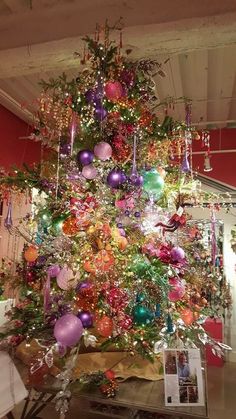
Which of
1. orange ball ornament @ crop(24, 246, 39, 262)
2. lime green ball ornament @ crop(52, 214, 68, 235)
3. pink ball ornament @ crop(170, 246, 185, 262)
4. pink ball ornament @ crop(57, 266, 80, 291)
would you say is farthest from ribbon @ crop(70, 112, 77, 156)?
pink ball ornament @ crop(170, 246, 185, 262)

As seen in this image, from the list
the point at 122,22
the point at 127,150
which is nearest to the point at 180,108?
the point at 122,22

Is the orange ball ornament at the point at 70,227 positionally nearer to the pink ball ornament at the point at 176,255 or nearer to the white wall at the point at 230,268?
the pink ball ornament at the point at 176,255

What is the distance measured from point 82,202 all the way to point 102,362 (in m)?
1.05

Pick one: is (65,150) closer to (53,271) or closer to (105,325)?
(53,271)

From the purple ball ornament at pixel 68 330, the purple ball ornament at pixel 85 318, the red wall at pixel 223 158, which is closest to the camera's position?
the purple ball ornament at pixel 68 330

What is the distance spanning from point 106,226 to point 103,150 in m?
0.46

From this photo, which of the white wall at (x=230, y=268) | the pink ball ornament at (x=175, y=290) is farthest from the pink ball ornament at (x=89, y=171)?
the white wall at (x=230, y=268)

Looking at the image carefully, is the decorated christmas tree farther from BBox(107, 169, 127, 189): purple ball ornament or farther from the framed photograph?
the framed photograph

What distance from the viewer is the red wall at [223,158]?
484cm

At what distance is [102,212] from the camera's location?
84.7 inches

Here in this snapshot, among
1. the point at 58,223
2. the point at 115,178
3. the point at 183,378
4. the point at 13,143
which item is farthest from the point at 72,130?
the point at 13,143

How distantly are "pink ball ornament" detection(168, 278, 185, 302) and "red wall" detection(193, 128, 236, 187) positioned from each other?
303cm

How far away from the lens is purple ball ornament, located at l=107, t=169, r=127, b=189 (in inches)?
84.5

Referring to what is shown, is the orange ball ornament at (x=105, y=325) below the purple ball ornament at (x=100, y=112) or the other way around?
below
